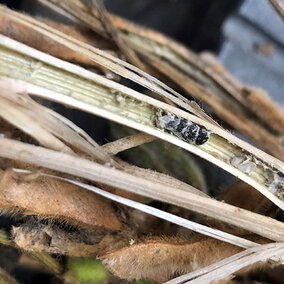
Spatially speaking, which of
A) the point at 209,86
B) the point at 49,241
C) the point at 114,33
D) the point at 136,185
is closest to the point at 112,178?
the point at 136,185

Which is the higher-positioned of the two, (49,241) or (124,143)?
(124,143)

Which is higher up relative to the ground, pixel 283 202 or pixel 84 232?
pixel 283 202

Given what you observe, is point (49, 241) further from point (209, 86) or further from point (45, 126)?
point (209, 86)

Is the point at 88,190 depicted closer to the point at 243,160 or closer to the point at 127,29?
the point at 243,160

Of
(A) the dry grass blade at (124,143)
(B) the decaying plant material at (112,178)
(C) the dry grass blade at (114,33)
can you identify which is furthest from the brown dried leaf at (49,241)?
(C) the dry grass blade at (114,33)

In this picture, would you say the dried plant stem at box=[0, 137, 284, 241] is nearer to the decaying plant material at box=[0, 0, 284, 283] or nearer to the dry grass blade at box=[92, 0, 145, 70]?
the decaying plant material at box=[0, 0, 284, 283]

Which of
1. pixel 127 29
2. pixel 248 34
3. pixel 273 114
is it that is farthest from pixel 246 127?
pixel 248 34

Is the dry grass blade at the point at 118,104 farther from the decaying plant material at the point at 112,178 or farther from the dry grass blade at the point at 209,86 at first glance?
the dry grass blade at the point at 209,86
